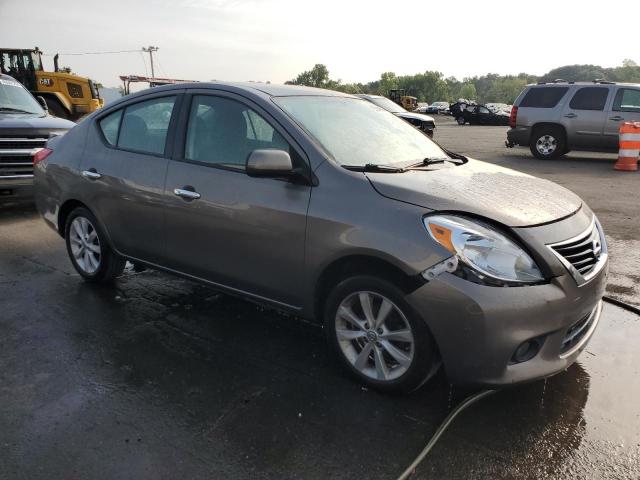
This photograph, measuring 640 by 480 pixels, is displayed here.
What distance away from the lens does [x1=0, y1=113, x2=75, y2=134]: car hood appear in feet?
24.8

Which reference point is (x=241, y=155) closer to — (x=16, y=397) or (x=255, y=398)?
(x=255, y=398)

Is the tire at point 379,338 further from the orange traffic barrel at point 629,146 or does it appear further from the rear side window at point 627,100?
the rear side window at point 627,100

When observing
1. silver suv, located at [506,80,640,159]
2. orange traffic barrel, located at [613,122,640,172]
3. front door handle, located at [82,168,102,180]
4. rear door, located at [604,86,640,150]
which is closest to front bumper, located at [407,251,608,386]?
front door handle, located at [82,168,102,180]

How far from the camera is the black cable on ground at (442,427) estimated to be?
243cm

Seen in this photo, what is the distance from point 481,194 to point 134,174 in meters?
2.53

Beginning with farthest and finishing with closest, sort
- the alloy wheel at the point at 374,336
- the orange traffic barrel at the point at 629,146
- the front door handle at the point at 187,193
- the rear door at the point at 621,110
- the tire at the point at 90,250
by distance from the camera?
the rear door at the point at 621,110 → the orange traffic barrel at the point at 629,146 → the tire at the point at 90,250 → the front door handle at the point at 187,193 → the alloy wheel at the point at 374,336

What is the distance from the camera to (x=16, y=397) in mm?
2998

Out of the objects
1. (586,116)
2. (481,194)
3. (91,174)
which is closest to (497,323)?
(481,194)

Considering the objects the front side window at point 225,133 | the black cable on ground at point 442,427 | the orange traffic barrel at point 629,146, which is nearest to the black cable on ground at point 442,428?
the black cable on ground at point 442,427

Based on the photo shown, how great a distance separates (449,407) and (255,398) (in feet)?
3.51

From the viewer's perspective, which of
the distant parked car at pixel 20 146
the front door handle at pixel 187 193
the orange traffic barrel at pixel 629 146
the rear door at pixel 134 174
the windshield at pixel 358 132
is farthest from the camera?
the orange traffic barrel at pixel 629 146

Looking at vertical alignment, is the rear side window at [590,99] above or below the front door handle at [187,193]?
above

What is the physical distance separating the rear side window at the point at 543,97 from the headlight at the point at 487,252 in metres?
12.3

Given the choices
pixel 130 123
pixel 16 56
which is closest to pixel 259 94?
pixel 130 123
